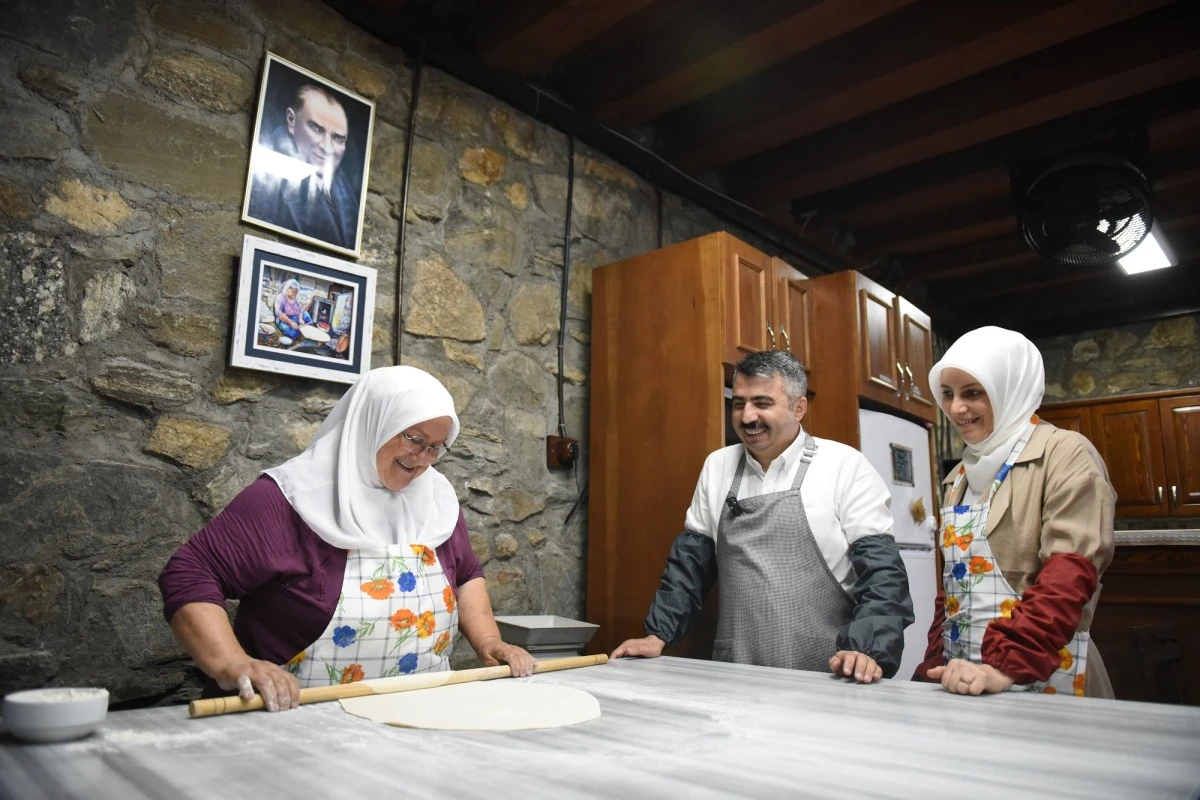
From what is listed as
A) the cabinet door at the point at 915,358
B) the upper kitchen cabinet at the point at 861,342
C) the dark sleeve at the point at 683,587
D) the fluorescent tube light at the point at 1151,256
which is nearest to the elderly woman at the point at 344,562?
the dark sleeve at the point at 683,587

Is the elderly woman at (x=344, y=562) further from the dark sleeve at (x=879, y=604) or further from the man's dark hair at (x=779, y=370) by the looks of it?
the man's dark hair at (x=779, y=370)

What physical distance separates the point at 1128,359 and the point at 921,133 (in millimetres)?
3907

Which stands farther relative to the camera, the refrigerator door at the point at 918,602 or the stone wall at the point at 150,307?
the refrigerator door at the point at 918,602

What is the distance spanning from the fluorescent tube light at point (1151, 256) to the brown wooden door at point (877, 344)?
6.24 ft

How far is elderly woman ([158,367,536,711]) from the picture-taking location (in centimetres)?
153

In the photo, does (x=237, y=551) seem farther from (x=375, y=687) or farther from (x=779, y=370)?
(x=779, y=370)

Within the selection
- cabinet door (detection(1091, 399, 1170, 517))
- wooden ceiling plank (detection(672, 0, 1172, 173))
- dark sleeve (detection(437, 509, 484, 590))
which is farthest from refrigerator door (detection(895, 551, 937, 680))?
cabinet door (detection(1091, 399, 1170, 517))

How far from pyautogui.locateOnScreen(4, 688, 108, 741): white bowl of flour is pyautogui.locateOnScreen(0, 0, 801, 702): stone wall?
2.98ft

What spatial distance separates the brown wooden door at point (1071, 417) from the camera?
19.7 ft

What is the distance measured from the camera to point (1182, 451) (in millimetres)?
5656

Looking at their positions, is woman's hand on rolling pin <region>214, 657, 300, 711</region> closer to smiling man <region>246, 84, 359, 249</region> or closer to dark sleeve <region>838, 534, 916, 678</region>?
dark sleeve <region>838, 534, 916, 678</region>

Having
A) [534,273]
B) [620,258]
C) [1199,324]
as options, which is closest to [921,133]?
[620,258]

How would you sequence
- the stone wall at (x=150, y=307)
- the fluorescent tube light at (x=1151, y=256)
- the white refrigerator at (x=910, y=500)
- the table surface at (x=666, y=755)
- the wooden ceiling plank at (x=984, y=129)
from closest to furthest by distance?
the table surface at (x=666, y=755) → the stone wall at (x=150, y=307) → the wooden ceiling plank at (x=984, y=129) → the white refrigerator at (x=910, y=500) → the fluorescent tube light at (x=1151, y=256)

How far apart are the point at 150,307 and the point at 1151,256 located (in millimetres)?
5373
